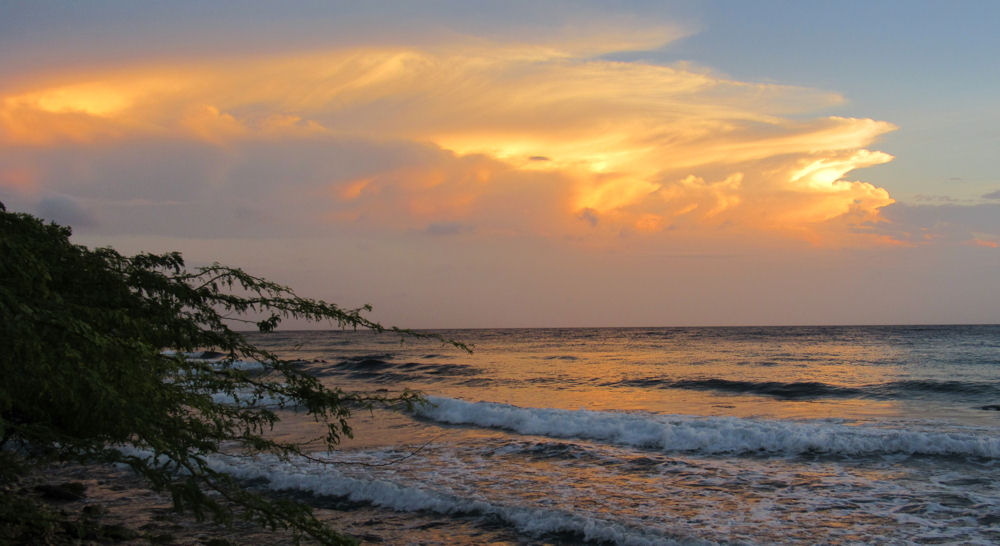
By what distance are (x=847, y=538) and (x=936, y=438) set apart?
25.7ft

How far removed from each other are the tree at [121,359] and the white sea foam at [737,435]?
7258 mm

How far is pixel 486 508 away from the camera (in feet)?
34.0

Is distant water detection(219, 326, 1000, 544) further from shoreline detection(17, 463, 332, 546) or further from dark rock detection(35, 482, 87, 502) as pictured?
dark rock detection(35, 482, 87, 502)

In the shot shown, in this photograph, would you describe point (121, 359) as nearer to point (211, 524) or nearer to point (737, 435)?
point (211, 524)

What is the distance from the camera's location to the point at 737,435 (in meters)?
16.2

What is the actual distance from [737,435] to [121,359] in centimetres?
1536

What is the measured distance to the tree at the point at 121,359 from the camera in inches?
131

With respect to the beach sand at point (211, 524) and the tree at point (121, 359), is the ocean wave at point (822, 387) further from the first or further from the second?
the tree at point (121, 359)

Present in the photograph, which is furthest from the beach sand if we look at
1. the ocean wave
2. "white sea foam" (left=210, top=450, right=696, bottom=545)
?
the ocean wave

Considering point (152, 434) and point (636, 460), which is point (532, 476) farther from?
point (152, 434)

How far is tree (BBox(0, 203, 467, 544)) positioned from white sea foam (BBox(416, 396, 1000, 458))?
23.8 feet

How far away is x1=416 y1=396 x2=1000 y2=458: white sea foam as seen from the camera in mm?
14695

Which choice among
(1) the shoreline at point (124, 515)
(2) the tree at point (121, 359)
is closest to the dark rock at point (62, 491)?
(1) the shoreline at point (124, 515)

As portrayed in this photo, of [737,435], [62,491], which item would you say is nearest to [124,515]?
[62,491]
